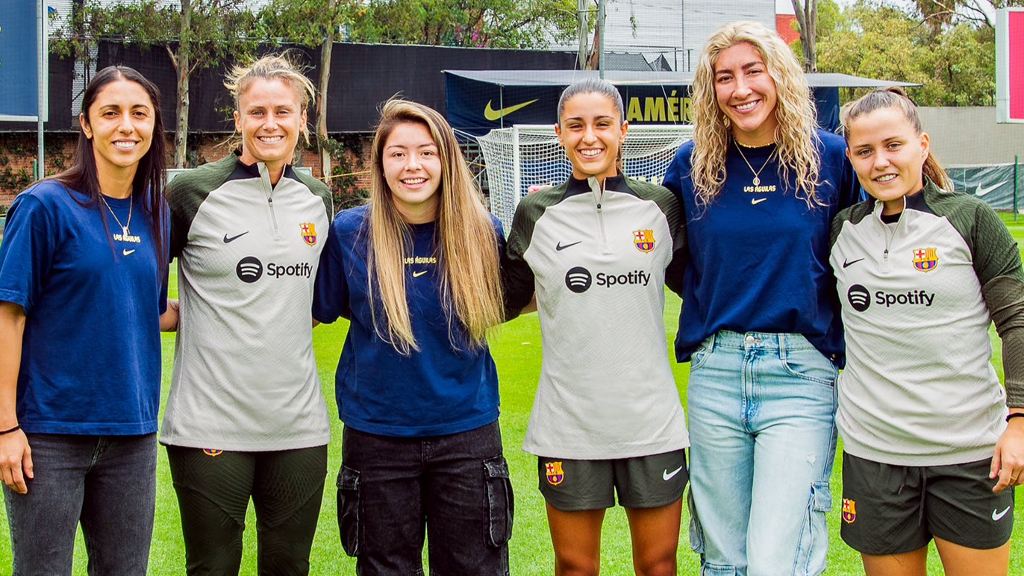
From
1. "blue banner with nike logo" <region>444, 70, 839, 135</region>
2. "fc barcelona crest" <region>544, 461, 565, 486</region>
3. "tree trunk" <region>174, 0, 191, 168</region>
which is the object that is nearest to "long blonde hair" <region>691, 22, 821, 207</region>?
"fc barcelona crest" <region>544, 461, 565, 486</region>

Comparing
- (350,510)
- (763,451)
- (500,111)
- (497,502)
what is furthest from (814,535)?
(500,111)

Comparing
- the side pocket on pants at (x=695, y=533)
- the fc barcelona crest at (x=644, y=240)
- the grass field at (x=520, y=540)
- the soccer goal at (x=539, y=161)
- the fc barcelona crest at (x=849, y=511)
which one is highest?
the soccer goal at (x=539, y=161)

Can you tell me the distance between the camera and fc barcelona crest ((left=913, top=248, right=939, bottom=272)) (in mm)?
3121

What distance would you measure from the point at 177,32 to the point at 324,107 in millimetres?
4171

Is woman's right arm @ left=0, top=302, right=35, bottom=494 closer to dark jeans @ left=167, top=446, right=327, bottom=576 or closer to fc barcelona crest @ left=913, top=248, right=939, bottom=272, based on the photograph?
dark jeans @ left=167, top=446, right=327, bottom=576

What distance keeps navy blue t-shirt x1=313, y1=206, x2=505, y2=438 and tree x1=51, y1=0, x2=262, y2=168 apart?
2488cm

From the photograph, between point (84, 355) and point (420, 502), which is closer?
point (84, 355)

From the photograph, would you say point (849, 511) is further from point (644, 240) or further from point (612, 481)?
point (644, 240)

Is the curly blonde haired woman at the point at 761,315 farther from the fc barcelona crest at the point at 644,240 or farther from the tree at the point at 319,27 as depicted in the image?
the tree at the point at 319,27

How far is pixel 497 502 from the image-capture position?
347 centimetres

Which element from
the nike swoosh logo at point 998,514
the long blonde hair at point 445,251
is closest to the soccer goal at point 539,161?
the long blonde hair at point 445,251

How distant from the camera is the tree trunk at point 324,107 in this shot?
93.5 feet

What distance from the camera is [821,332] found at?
10.8ft

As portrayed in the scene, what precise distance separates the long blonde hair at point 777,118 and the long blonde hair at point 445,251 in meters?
0.75
